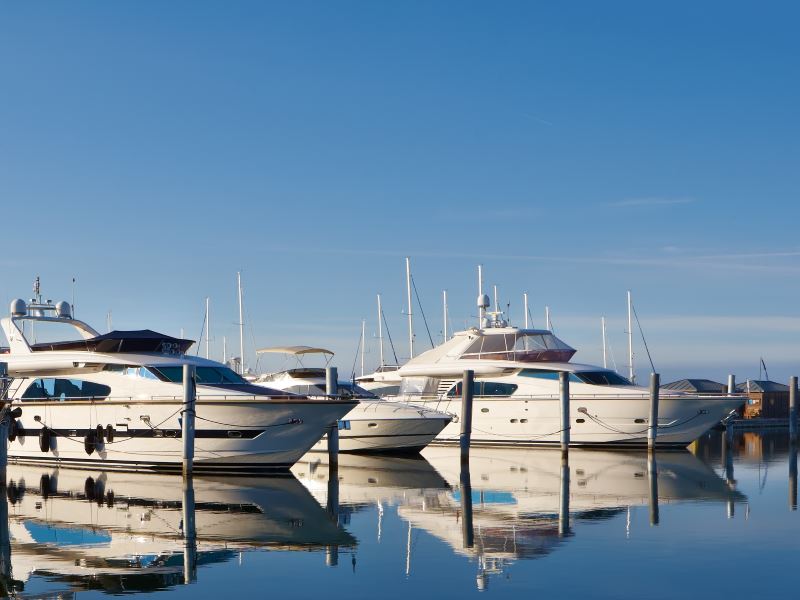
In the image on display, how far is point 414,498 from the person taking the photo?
21750 mm

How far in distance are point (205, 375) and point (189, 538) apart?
10.3 meters

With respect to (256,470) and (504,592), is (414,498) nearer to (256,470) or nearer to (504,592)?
(256,470)

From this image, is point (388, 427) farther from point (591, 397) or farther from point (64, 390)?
point (64, 390)

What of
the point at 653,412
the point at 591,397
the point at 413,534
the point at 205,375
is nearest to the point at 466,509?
the point at 413,534

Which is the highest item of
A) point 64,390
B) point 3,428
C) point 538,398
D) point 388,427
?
point 64,390

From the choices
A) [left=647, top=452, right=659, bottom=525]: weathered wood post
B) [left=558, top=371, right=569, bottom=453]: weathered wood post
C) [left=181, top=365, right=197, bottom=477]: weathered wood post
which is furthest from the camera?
[left=558, top=371, right=569, bottom=453]: weathered wood post

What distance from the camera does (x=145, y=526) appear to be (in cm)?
1784

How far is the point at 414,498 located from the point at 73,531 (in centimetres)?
700

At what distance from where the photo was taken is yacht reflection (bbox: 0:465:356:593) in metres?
14.2

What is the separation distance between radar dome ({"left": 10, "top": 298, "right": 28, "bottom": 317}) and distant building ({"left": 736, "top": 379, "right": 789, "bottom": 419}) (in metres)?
39.2

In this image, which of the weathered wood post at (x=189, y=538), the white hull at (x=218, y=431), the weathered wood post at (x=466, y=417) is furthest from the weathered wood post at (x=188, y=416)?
the weathered wood post at (x=466, y=417)

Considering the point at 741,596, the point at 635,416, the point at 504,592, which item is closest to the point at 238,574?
the point at 504,592

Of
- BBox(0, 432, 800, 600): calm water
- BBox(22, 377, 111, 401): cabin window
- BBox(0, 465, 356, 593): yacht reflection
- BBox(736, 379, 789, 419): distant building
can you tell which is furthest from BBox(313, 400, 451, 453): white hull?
BBox(736, 379, 789, 419): distant building

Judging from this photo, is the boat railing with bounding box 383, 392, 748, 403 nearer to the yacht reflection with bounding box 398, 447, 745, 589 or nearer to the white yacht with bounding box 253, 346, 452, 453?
the yacht reflection with bounding box 398, 447, 745, 589
